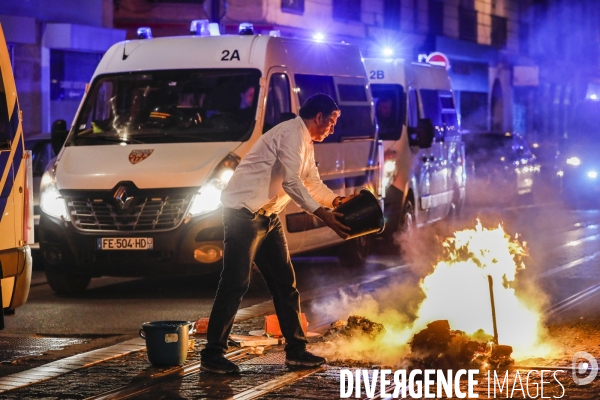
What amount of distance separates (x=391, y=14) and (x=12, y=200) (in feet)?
93.5

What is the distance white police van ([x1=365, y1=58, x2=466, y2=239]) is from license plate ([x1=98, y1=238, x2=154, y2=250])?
5484mm

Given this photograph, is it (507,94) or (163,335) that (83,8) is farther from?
(507,94)

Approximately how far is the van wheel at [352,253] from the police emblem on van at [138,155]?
371 centimetres

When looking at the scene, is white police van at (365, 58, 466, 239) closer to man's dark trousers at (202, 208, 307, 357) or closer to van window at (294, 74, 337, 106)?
van window at (294, 74, 337, 106)

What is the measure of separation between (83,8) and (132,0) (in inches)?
134

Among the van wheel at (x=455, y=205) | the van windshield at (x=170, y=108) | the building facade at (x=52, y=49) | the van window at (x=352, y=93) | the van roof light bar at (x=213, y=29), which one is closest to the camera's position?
the van windshield at (x=170, y=108)

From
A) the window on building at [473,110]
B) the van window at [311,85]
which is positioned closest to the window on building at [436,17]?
the window on building at [473,110]

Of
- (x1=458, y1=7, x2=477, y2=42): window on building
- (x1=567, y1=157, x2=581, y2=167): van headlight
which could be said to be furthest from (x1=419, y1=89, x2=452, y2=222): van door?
(x1=458, y1=7, x2=477, y2=42): window on building

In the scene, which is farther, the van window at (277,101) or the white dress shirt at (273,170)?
the van window at (277,101)

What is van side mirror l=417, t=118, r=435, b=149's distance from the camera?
17.2 metres

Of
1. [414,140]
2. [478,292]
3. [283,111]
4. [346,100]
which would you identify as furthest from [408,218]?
[478,292]

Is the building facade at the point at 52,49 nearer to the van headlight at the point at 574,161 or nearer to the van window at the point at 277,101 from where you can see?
the van window at the point at 277,101

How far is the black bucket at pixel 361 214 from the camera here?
25.8 ft

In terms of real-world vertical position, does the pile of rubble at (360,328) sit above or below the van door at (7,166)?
below
